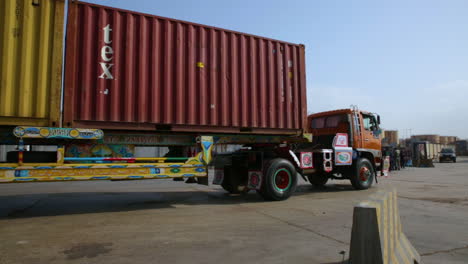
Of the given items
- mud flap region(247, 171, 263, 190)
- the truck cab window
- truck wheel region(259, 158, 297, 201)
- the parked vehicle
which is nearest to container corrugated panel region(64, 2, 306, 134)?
truck wheel region(259, 158, 297, 201)

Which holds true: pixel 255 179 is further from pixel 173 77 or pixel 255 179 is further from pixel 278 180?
pixel 173 77

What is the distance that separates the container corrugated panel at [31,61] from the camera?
16.9 feet

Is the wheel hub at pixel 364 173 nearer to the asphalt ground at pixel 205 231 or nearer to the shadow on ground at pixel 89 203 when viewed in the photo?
the asphalt ground at pixel 205 231

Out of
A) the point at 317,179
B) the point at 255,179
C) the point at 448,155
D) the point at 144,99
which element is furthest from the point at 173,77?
the point at 448,155

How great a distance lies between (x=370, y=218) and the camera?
2.33m

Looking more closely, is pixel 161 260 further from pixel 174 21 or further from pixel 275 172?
pixel 174 21

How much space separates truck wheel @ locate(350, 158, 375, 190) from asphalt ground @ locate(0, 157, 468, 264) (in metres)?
2.04

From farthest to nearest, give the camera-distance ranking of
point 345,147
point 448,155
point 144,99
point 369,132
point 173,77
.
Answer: point 448,155
point 369,132
point 345,147
point 173,77
point 144,99

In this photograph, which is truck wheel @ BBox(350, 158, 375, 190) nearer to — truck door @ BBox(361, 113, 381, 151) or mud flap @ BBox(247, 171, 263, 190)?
truck door @ BBox(361, 113, 381, 151)

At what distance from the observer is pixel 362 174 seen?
31.6 feet

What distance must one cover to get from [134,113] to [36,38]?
2.13 meters

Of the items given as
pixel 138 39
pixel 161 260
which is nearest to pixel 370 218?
pixel 161 260

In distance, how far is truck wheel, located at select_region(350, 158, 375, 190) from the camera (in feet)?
30.9

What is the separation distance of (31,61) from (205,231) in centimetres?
429
